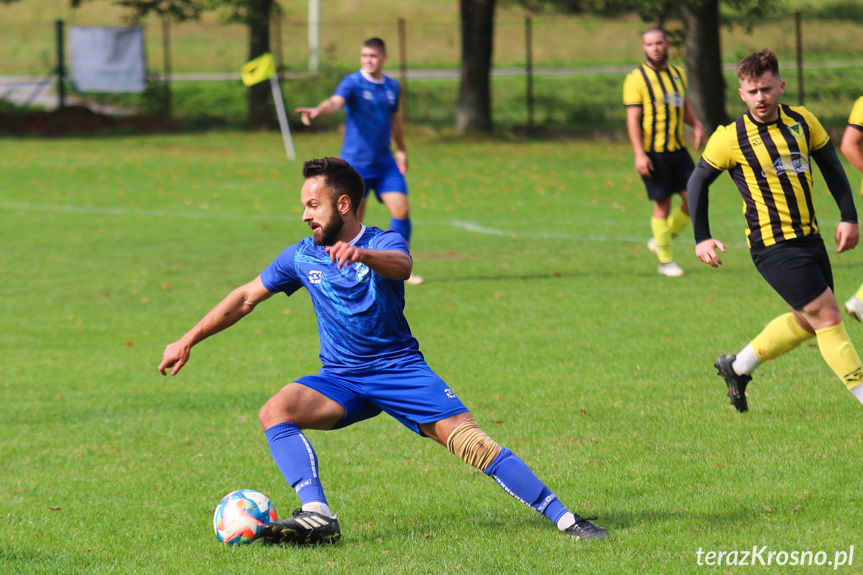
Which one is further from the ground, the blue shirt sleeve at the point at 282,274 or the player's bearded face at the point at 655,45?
the player's bearded face at the point at 655,45

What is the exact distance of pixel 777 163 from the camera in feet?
18.4

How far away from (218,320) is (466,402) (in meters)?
2.54

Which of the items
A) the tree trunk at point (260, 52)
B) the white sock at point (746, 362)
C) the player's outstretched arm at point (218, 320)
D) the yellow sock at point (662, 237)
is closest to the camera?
the player's outstretched arm at point (218, 320)

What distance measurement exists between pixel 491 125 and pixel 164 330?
1900 cm

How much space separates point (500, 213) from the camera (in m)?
16.0

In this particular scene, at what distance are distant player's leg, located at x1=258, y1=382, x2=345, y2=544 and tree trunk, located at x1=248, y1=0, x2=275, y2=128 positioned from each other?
26.2 metres

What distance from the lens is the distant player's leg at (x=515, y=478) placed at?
14.6ft

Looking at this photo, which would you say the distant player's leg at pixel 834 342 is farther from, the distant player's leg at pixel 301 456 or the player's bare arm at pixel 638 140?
the player's bare arm at pixel 638 140

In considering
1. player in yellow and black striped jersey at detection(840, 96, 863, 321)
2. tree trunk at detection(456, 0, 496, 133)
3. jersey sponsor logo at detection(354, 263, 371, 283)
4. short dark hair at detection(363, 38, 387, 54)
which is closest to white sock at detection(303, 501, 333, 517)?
jersey sponsor logo at detection(354, 263, 371, 283)

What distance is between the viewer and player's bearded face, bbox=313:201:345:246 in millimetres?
4504

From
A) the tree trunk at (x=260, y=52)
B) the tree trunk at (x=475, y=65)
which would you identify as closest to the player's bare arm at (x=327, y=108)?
the tree trunk at (x=475, y=65)

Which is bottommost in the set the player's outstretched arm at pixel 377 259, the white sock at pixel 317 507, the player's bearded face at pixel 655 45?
the white sock at pixel 317 507

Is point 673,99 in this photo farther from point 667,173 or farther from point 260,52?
point 260,52

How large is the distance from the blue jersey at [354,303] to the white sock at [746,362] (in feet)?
7.64
